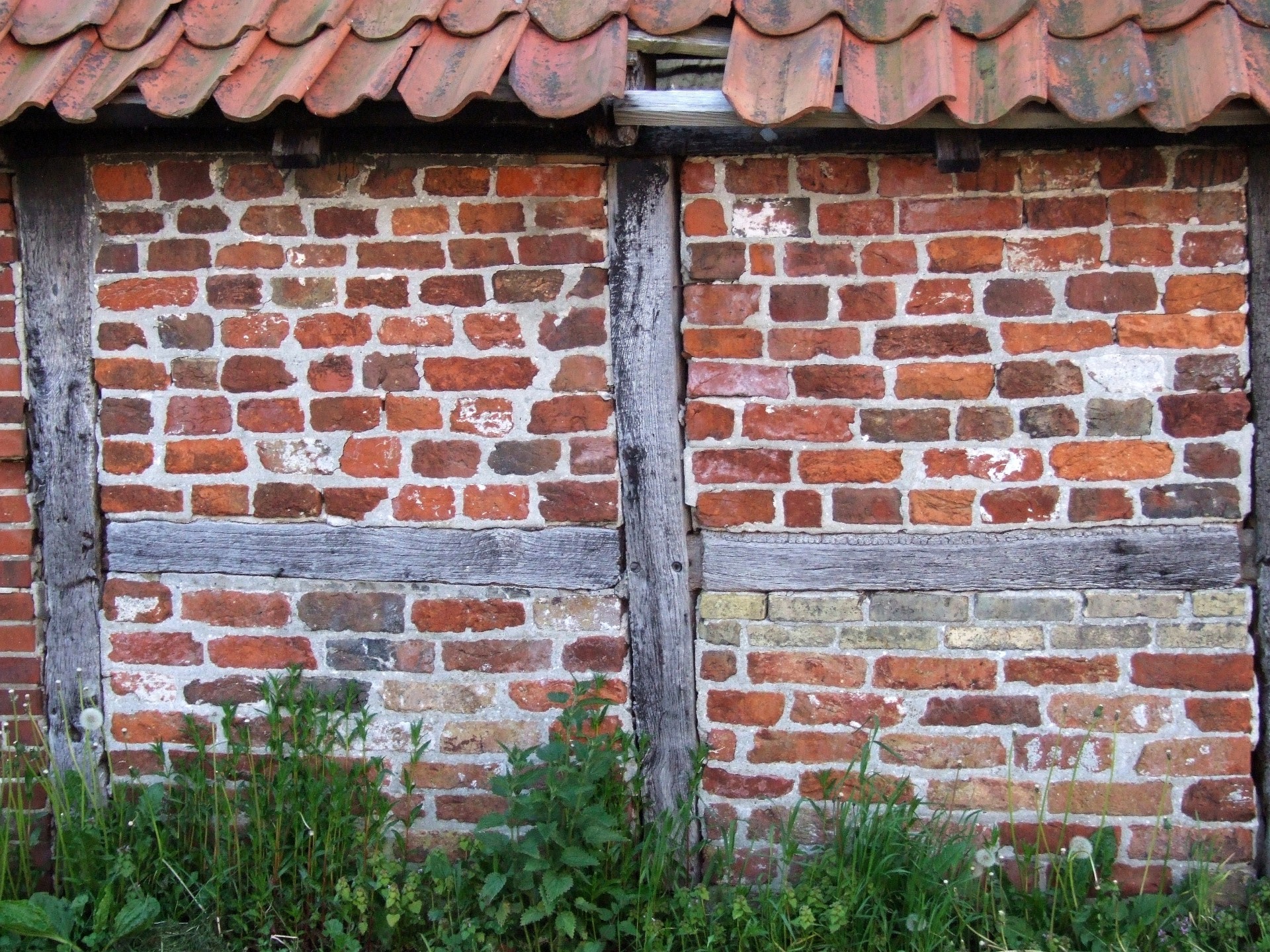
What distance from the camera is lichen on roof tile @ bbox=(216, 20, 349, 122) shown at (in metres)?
2.28

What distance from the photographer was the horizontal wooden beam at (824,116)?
2.25 metres

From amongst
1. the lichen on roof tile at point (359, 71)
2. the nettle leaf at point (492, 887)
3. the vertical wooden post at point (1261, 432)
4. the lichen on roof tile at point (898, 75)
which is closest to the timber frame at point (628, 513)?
the vertical wooden post at point (1261, 432)

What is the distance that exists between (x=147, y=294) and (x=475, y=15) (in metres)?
1.17

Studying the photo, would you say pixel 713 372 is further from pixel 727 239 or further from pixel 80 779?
pixel 80 779

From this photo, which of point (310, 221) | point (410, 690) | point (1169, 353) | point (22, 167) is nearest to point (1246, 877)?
point (1169, 353)

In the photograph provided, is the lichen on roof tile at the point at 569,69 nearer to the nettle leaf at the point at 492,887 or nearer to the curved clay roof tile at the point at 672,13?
the curved clay roof tile at the point at 672,13

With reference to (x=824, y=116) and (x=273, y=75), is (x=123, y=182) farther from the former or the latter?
(x=824, y=116)

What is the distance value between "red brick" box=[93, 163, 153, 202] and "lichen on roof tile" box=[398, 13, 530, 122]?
0.88 meters

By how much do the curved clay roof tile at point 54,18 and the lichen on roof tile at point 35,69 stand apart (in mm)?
19

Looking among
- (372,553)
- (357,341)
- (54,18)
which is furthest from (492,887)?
(54,18)

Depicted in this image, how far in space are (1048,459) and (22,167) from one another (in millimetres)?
2826

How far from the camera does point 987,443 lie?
2.57 metres

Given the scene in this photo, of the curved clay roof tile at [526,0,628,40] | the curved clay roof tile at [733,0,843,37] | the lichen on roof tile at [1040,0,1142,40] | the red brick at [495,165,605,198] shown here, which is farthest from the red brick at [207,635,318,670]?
the lichen on roof tile at [1040,0,1142,40]

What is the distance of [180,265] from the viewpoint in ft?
8.89
